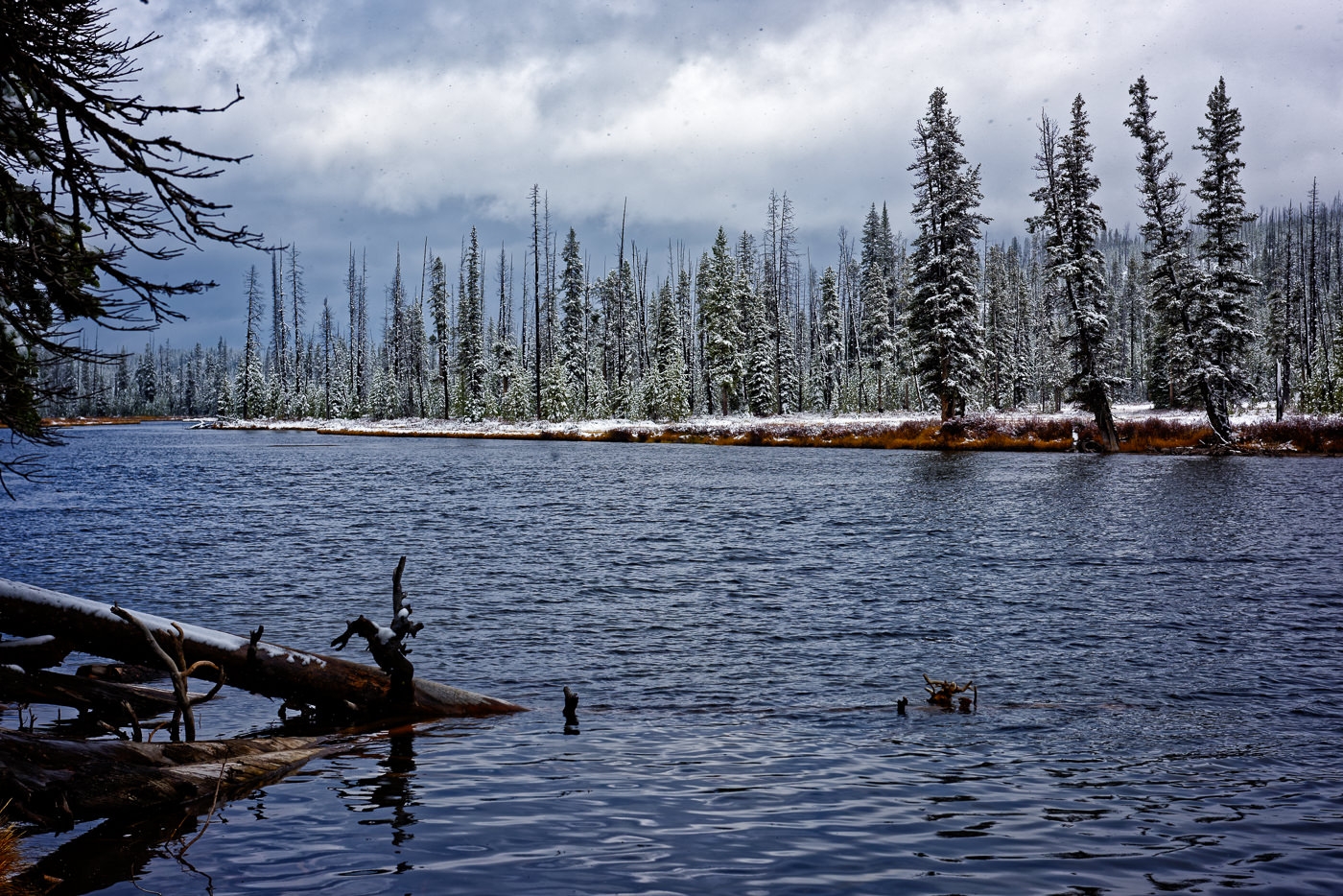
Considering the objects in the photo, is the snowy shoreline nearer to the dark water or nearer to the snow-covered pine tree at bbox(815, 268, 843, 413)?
the snow-covered pine tree at bbox(815, 268, 843, 413)

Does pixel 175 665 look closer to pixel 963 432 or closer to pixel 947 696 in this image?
pixel 947 696

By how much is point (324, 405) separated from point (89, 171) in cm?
12164

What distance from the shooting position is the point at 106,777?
6500 millimetres

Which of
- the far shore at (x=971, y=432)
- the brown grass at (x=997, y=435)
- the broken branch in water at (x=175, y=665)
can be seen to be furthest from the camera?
the far shore at (x=971, y=432)

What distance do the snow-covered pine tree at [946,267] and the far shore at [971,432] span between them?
3106 millimetres

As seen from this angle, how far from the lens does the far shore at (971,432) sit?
1829 inches

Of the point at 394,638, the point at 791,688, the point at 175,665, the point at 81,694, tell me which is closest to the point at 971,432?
the point at 791,688

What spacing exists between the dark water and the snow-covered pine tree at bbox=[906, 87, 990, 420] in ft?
90.6

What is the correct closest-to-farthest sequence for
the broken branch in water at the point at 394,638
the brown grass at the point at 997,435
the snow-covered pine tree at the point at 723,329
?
the broken branch in water at the point at 394,638 → the brown grass at the point at 997,435 → the snow-covered pine tree at the point at 723,329

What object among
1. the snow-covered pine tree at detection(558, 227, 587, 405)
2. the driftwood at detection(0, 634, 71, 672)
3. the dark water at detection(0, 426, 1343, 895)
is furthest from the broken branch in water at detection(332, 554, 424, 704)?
the snow-covered pine tree at detection(558, 227, 587, 405)

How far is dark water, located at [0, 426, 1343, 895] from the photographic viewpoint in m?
6.33

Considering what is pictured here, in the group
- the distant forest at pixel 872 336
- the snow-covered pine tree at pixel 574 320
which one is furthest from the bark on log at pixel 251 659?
the snow-covered pine tree at pixel 574 320

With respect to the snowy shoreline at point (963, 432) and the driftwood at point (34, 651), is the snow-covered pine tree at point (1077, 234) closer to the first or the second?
the snowy shoreline at point (963, 432)

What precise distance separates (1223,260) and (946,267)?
15.0 m
